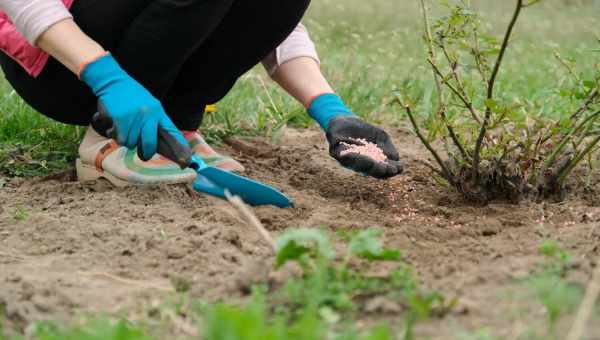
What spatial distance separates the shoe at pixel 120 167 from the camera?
2.32 m

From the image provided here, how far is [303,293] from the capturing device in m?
1.38

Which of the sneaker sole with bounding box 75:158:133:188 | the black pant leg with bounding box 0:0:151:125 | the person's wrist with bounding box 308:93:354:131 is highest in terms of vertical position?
the person's wrist with bounding box 308:93:354:131

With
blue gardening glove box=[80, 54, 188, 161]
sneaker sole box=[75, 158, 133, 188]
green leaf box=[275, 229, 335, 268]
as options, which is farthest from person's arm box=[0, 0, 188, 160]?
green leaf box=[275, 229, 335, 268]

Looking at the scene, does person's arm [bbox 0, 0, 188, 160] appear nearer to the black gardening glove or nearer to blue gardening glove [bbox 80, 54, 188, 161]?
blue gardening glove [bbox 80, 54, 188, 161]

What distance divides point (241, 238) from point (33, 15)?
0.83 metres

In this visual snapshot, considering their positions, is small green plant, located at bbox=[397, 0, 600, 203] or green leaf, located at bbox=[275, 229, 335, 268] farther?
small green plant, located at bbox=[397, 0, 600, 203]

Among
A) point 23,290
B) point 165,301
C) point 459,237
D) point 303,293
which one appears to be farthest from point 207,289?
point 459,237

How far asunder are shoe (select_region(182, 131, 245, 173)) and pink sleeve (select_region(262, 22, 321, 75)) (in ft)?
1.10

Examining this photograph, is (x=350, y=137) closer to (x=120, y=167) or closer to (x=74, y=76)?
(x=120, y=167)

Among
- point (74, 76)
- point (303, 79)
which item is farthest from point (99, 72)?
point (303, 79)

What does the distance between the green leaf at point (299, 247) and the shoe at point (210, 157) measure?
105 centimetres

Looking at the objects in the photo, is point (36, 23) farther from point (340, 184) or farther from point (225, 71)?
point (340, 184)

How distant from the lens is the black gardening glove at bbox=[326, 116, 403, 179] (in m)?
2.29

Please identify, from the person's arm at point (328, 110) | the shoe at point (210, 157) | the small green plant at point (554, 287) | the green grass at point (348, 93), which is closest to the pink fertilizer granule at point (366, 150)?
the person's arm at point (328, 110)
